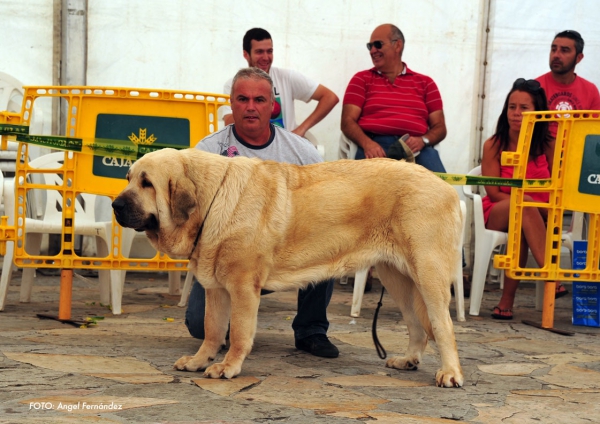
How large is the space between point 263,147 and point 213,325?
1.24 meters

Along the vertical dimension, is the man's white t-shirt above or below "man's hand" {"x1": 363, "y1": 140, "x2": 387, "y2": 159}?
above

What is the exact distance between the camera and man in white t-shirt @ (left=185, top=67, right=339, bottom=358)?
210 inches

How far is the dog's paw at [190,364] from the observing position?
478 cm

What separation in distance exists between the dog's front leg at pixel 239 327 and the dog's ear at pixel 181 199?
47cm

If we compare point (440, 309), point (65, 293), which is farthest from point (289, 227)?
point (65, 293)

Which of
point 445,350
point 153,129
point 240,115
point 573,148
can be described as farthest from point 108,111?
point 573,148

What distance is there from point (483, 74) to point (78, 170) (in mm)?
4476

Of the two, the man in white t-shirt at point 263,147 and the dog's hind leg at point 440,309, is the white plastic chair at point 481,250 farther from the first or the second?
the dog's hind leg at point 440,309

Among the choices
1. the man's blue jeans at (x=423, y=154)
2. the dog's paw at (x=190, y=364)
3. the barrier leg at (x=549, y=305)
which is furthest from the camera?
the man's blue jeans at (x=423, y=154)

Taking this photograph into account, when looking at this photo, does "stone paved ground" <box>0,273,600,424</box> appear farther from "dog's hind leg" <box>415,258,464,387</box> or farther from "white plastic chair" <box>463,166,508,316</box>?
"white plastic chair" <box>463,166,508,316</box>

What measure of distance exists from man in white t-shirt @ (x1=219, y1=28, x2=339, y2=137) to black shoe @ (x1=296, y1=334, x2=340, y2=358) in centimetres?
285

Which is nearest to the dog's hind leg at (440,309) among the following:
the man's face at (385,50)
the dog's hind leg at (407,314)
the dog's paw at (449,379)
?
the dog's paw at (449,379)

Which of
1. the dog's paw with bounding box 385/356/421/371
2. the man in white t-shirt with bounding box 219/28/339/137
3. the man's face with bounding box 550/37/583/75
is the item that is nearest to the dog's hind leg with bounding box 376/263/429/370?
the dog's paw with bounding box 385/356/421/371

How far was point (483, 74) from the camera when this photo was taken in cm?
883
